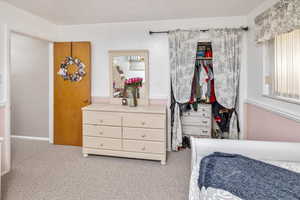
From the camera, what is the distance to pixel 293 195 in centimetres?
98

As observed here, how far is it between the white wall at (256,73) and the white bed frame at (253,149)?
64 cm

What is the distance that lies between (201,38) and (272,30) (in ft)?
3.91

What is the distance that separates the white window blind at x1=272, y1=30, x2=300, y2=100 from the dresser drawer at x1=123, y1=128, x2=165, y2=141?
1622mm

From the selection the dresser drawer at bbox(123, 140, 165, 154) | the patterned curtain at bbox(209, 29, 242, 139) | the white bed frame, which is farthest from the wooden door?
the white bed frame

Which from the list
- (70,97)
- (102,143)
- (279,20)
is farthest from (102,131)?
(279,20)

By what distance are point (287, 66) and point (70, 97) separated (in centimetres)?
344

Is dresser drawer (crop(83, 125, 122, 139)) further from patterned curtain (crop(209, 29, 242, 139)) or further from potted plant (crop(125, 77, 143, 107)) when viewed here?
patterned curtain (crop(209, 29, 242, 139))

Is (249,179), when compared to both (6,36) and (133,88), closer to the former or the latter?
(133,88)

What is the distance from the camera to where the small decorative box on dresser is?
3369mm

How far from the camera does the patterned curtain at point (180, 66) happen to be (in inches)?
119

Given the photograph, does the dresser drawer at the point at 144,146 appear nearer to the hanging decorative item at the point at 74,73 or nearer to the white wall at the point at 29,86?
the hanging decorative item at the point at 74,73

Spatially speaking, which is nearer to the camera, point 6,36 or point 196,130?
point 6,36

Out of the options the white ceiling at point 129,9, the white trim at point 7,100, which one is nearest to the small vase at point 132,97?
the white ceiling at point 129,9

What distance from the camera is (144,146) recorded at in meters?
2.74
